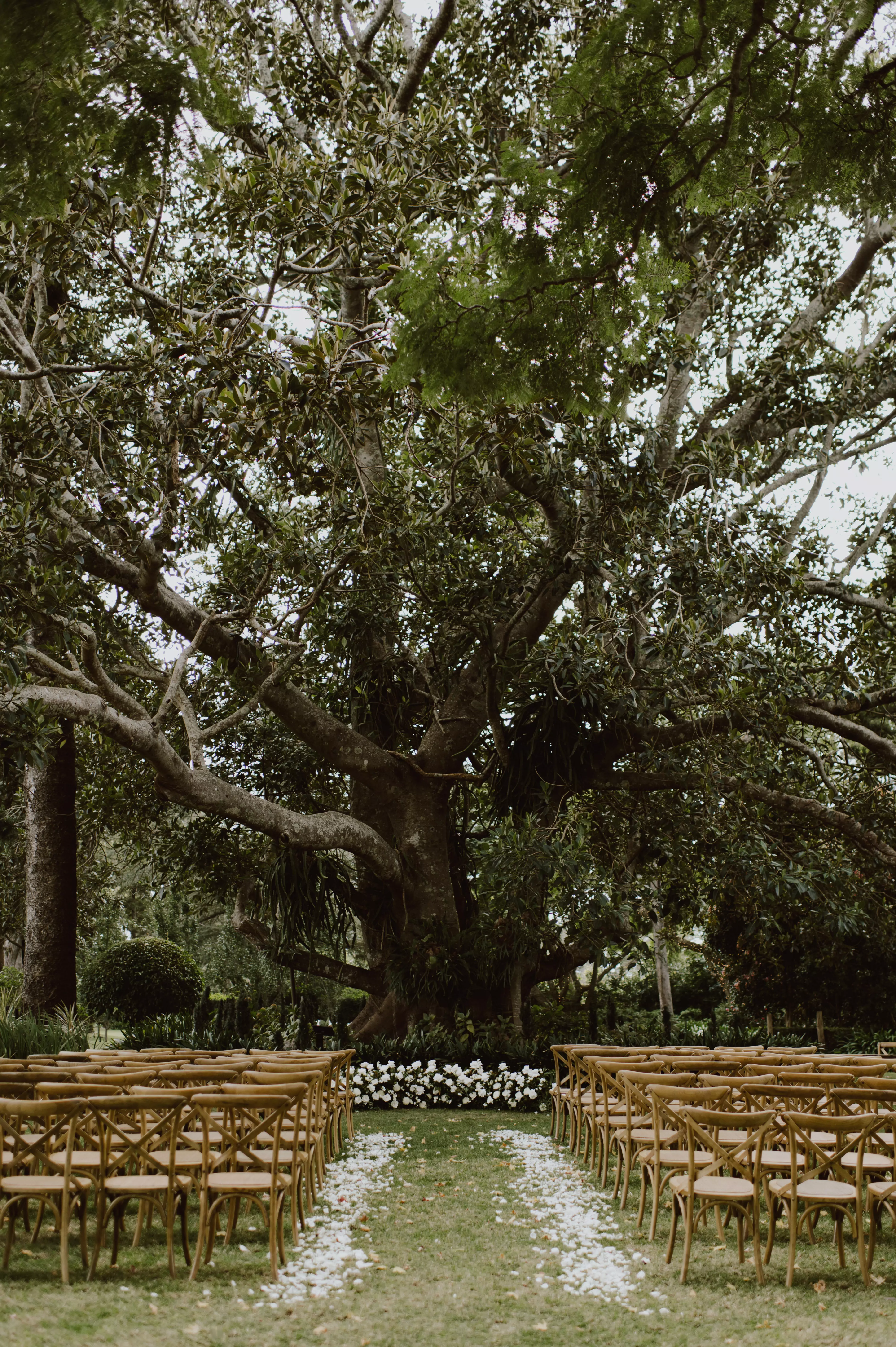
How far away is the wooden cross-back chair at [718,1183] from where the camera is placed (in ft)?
15.8

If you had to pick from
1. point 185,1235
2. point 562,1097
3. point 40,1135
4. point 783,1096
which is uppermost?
point 783,1096

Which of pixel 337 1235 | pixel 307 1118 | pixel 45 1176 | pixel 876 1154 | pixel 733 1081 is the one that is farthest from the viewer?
pixel 733 1081

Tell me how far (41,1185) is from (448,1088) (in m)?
7.32

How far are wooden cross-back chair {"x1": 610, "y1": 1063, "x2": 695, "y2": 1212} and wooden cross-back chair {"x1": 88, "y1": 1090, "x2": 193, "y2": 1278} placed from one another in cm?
254

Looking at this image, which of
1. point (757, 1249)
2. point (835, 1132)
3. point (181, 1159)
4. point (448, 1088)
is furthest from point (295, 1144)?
point (448, 1088)

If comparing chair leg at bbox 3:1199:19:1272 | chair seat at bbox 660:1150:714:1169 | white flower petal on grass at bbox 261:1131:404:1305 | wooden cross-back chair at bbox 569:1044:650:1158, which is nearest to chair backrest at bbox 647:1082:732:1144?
chair seat at bbox 660:1150:714:1169

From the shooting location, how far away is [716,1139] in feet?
17.6

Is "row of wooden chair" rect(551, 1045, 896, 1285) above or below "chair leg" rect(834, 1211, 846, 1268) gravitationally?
above

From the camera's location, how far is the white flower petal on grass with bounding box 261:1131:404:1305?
4.68 m

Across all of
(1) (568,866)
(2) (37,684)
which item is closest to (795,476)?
(1) (568,866)

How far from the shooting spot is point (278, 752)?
571 inches

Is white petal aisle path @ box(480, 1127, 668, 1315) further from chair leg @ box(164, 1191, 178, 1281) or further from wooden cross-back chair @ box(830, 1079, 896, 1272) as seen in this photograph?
chair leg @ box(164, 1191, 178, 1281)

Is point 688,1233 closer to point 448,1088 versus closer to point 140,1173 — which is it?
point 140,1173

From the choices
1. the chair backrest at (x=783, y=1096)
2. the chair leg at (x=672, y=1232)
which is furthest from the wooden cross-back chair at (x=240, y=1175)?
the chair backrest at (x=783, y=1096)
